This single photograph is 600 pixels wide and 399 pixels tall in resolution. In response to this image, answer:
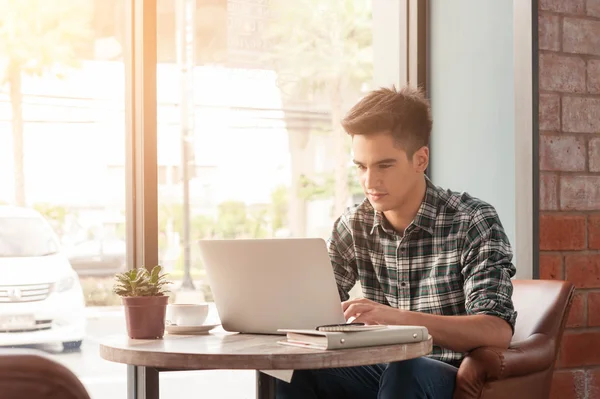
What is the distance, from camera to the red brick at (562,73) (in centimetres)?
282

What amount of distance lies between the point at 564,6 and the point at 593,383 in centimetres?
132

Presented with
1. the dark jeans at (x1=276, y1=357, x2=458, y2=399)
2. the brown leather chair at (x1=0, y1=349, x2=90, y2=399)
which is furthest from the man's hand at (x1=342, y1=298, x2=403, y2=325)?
the brown leather chair at (x1=0, y1=349, x2=90, y2=399)

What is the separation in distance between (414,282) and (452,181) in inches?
42.9

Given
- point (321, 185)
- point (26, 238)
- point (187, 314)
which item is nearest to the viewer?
point (187, 314)

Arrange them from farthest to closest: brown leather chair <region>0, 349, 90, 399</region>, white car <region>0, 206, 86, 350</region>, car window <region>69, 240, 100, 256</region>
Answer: car window <region>69, 240, 100, 256</region> → white car <region>0, 206, 86, 350</region> → brown leather chair <region>0, 349, 90, 399</region>

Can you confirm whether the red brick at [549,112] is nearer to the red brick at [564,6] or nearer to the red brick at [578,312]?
the red brick at [564,6]

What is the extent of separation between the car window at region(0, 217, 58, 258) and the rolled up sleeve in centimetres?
137

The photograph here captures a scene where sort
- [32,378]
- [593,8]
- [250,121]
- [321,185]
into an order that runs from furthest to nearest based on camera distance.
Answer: [321,185] → [250,121] → [593,8] → [32,378]

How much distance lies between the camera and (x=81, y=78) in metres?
2.79

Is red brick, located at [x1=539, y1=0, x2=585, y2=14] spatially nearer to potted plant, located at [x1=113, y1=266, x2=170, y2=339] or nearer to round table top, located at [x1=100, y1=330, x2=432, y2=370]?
round table top, located at [x1=100, y1=330, x2=432, y2=370]

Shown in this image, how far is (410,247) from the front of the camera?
2.27m

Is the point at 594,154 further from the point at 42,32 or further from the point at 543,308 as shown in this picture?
the point at 42,32

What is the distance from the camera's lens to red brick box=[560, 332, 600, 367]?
2828mm

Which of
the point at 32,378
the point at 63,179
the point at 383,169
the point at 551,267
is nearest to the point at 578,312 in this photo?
the point at 551,267
